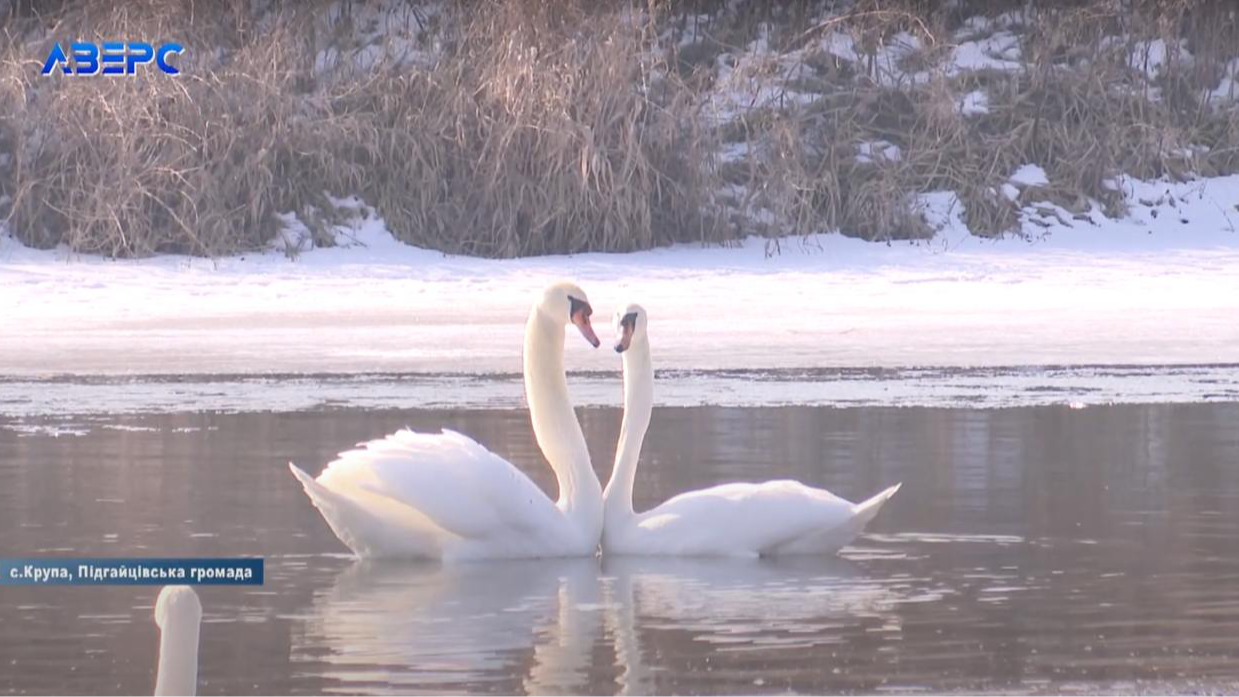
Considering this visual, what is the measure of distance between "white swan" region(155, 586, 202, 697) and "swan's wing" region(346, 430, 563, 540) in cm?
331

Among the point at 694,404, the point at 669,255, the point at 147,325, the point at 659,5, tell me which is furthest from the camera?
the point at 659,5

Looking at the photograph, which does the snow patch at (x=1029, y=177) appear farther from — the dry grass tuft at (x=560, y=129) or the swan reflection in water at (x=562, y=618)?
the swan reflection in water at (x=562, y=618)

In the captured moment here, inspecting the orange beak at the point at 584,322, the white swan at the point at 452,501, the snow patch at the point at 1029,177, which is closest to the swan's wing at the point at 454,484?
the white swan at the point at 452,501

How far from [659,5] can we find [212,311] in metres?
7.18

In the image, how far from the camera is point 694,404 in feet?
35.6

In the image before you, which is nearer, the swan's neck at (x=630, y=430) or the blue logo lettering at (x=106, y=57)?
the swan's neck at (x=630, y=430)

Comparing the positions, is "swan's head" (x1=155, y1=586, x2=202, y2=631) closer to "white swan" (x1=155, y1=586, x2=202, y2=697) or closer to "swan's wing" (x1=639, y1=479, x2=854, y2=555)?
"white swan" (x1=155, y1=586, x2=202, y2=697)

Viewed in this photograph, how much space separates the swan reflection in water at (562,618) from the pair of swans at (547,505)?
7cm

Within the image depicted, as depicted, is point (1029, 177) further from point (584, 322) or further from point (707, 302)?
point (584, 322)

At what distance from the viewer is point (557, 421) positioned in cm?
752

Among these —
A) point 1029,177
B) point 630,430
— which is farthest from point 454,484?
point 1029,177

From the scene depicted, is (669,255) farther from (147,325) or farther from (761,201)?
(147,325)

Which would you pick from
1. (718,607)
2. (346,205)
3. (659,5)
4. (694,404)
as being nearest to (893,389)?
(694,404)

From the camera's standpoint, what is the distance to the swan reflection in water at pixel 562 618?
5305 mm
